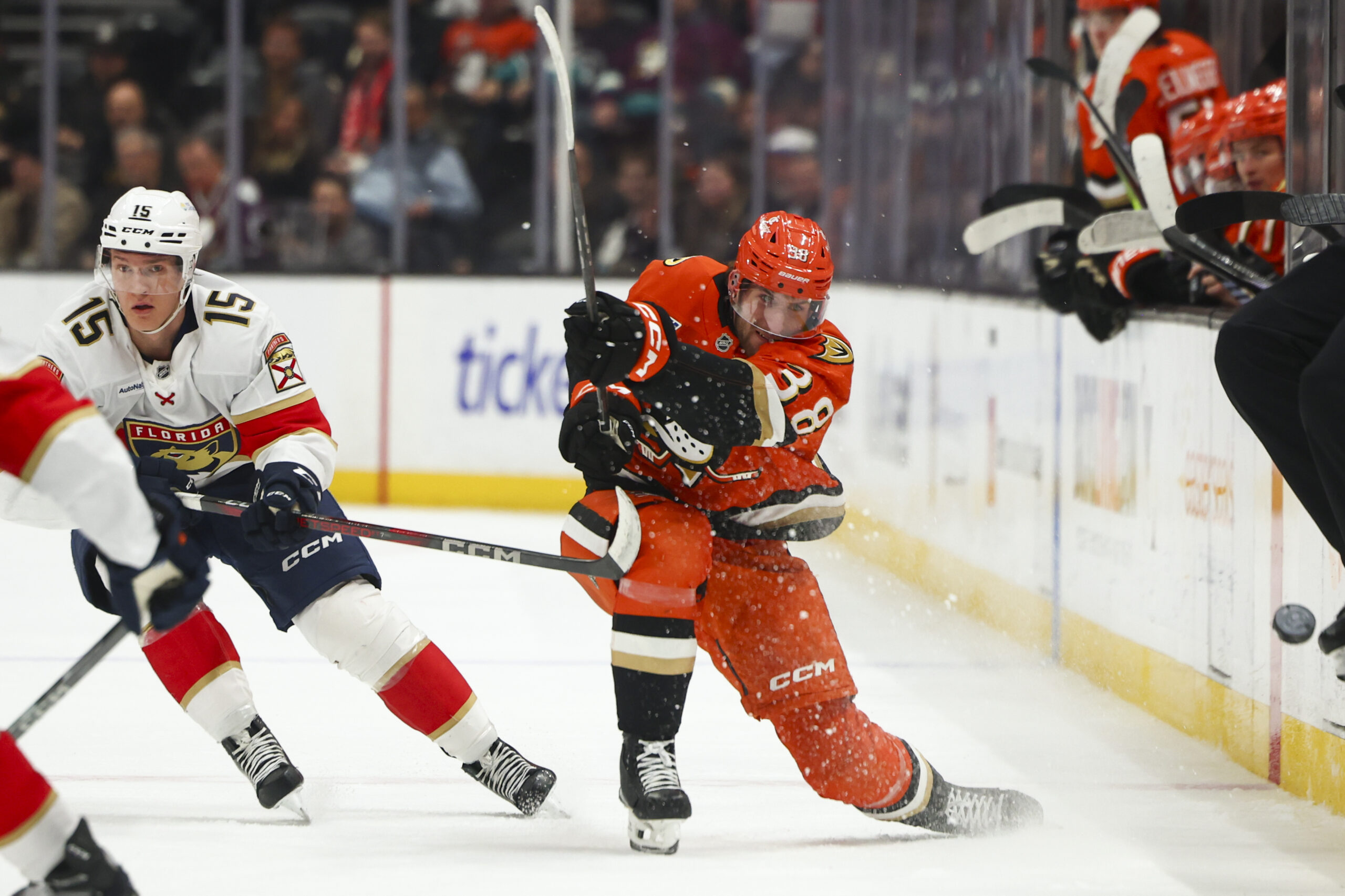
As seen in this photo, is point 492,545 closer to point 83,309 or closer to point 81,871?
point 83,309

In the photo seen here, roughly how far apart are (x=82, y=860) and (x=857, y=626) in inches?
116

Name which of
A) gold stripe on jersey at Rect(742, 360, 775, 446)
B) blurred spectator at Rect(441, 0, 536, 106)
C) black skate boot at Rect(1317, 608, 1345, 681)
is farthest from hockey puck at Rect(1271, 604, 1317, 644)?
blurred spectator at Rect(441, 0, 536, 106)

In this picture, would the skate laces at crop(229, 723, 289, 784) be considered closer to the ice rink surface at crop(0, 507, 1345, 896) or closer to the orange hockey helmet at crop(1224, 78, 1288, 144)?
the ice rink surface at crop(0, 507, 1345, 896)

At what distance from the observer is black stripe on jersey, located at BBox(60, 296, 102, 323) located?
9.26 ft

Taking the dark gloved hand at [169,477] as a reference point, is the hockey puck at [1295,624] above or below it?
below

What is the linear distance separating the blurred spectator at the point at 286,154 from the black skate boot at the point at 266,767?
496 cm

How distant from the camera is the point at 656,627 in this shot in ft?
8.54

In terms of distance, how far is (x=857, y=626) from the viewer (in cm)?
474

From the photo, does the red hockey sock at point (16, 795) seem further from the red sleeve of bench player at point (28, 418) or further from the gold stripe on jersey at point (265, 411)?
the gold stripe on jersey at point (265, 411)

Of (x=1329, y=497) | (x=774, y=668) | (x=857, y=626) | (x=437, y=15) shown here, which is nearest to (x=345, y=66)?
(x=437, y=15)

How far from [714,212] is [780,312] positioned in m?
4.62

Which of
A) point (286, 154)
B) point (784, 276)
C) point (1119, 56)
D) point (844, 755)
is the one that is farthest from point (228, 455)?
point (286, 154)

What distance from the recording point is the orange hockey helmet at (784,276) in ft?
8.74

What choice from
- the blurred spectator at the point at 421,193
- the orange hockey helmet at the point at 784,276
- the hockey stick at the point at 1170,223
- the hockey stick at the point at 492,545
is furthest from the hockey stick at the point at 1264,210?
the blurred spectator at the point at 421,193
